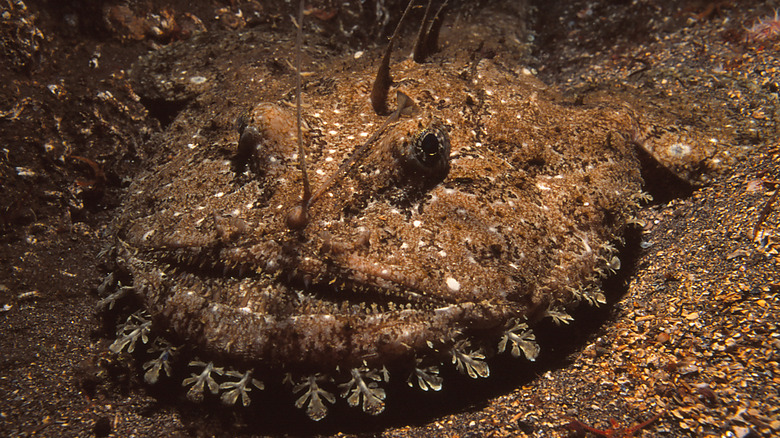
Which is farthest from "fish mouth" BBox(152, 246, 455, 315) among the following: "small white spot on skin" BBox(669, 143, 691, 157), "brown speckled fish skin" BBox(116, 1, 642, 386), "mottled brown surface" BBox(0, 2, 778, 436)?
"small white spot on skin" BBox(669, 143, 691, 157)

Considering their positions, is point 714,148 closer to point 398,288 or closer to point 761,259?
point 761,259

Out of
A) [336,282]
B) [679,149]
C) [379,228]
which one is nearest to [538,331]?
[379,228]

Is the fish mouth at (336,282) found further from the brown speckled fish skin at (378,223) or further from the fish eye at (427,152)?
the fish eye at (427,152)

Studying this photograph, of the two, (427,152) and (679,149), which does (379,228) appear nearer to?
(427,152)

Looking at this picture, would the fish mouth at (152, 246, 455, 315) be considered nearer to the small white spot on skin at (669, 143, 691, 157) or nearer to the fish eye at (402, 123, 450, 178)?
the fish eye at (402, 123, 450, 178)

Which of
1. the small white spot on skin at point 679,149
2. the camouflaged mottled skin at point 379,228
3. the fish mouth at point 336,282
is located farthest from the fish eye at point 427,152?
the small white spot on skin at point 679,149

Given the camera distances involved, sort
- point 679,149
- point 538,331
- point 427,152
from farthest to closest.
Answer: point 679,149, point 538,331, point 427,152
